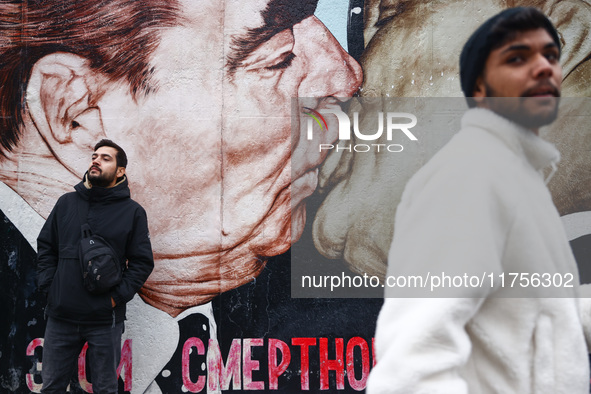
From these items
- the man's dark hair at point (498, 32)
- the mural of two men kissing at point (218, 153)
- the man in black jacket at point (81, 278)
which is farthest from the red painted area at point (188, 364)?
the man's dark hair at point (498, 32)

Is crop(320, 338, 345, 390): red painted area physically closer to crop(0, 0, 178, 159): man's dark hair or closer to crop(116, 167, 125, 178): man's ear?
crop(116, 167, 125, 178): man's ear

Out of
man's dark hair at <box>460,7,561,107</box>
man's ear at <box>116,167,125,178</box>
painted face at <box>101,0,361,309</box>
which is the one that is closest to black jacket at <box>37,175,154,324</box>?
man's ear at <box>116,167,125,178</box>

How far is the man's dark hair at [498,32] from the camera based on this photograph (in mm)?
1305

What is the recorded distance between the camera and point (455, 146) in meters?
1.29

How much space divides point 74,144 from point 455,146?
4.22 m

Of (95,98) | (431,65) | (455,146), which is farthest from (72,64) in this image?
(455,146)

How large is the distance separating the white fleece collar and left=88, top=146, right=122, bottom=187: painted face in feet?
10.3

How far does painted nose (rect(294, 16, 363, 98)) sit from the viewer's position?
15.7 ft

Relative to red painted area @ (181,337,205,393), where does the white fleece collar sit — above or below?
above

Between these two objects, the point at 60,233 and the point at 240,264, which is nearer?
the point at 60,233

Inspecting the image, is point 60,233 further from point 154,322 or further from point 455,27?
point 455,27

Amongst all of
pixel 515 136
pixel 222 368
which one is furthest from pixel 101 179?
pixel 515 136

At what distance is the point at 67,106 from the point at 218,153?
4.62 ft

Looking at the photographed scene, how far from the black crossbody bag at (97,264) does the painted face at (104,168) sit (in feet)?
1.19
